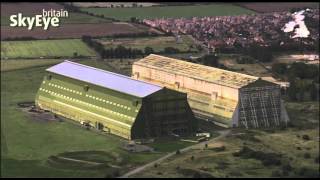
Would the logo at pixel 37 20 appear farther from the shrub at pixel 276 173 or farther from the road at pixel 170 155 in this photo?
the shrub at pixel 276 173

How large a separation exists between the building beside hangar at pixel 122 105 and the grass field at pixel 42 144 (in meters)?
0.65

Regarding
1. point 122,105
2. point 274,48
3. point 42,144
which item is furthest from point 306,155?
point 274,48

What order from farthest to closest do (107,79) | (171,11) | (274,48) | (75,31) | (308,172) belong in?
1. (171,11)
2. (274,48)
3. (75,31)
4. (107,79)
5. (308,172)

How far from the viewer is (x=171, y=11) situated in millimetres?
50031

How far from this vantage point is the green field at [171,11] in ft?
153

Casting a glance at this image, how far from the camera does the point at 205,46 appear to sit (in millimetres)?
43375

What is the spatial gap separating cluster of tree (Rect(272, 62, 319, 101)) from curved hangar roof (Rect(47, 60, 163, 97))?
22.7ft

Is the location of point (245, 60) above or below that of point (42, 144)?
below

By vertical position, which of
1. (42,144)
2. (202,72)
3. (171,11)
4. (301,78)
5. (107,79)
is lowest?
(301,78)

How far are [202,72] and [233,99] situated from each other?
251cm

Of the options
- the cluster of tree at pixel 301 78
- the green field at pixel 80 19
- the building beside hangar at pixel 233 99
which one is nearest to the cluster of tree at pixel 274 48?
the cluster of tree at pixel 301 78

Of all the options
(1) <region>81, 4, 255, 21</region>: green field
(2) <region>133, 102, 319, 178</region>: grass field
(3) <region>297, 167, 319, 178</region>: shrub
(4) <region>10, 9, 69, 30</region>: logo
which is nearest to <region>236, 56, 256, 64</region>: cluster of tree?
(1) <region>81, 4, 255, 21</region>: green field

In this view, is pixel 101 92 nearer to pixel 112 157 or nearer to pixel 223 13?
pixel 112 157

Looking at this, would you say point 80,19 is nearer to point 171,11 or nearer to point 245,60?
point 171,11
